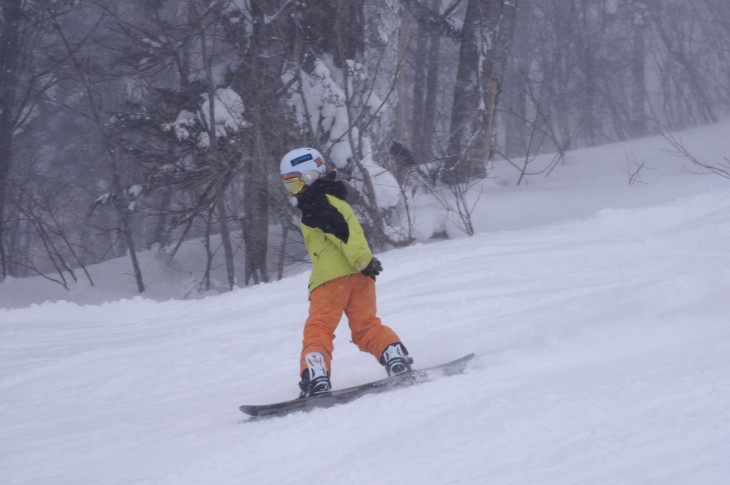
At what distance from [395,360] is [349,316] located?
435 mm

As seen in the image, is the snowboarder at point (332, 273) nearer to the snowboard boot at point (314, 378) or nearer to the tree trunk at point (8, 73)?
the snowboard boot at point (314, 378)

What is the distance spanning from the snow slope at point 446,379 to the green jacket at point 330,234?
0.78m

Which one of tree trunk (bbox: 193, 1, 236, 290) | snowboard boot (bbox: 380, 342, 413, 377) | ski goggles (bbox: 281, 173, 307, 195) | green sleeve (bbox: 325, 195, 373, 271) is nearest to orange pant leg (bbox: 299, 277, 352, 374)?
green sleeve (bbox: 325, 195, 373, 271)

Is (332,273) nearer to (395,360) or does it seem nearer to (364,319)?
(364,319)

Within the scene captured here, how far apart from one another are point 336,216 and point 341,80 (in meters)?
7.76

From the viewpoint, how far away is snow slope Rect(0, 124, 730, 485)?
2967 mm

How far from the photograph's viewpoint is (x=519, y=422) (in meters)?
3.22

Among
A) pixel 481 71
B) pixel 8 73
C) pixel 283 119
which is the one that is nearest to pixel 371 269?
pixel 283 119

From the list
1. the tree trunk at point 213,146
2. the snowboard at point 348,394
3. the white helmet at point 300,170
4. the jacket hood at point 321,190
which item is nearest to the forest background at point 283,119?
the tree trunk at point 213,146

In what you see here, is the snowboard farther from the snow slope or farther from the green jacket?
the green jacket

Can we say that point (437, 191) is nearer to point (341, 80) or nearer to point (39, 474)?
point (341, 80)

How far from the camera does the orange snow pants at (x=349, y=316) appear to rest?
14.2 feet

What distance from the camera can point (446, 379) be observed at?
4066 mm

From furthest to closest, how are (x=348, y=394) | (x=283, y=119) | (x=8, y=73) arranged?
(x=8, y=73) → (x=283, y=119) → (x=348, y=394)
